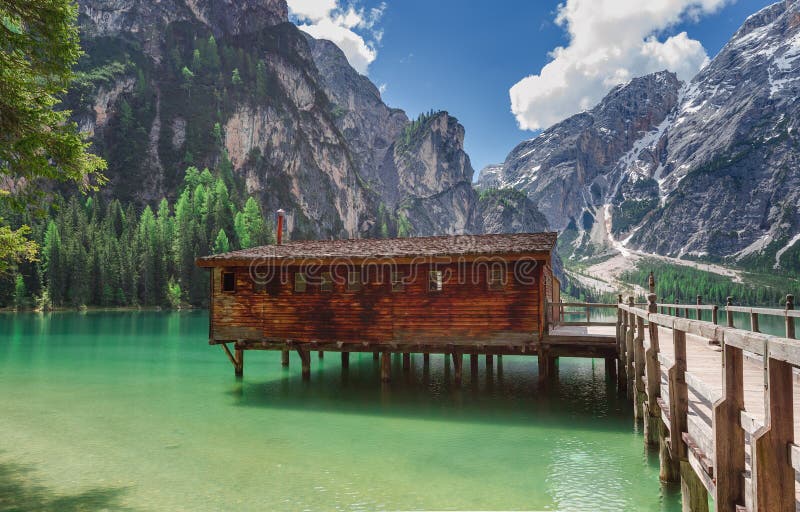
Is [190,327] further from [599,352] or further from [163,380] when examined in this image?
[599,352]

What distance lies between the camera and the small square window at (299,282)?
23.5 metres

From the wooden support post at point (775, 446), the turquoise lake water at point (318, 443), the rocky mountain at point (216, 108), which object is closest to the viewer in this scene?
the wooden support post at point (775, 446)

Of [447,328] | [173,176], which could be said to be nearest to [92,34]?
[173,176]

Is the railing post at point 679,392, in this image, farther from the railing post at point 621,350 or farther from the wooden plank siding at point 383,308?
the wooden plank siding at point 383,308

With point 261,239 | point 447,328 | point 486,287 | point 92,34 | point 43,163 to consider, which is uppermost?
point 92,34

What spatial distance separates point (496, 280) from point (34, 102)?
1529cm

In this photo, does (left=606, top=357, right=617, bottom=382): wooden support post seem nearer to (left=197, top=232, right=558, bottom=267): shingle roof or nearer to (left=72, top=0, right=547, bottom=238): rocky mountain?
(left=197, top=232, right=558, bottom=267): shingle roof

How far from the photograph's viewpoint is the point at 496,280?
68.8 ft

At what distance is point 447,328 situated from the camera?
21.5 meters

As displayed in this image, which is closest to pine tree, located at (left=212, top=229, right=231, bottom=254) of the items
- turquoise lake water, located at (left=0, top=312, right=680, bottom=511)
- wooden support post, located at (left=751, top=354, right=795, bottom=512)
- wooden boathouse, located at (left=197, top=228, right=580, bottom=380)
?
turquoise lake water, located at (left=0, top=312, right=680, bottom=511)

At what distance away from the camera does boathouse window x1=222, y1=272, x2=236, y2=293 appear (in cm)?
2444

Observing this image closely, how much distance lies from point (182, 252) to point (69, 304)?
770 inches

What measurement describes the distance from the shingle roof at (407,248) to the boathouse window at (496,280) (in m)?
0.93

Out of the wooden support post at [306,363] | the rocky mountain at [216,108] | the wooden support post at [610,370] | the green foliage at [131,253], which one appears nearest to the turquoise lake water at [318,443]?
the wooden support post at [306,363]
